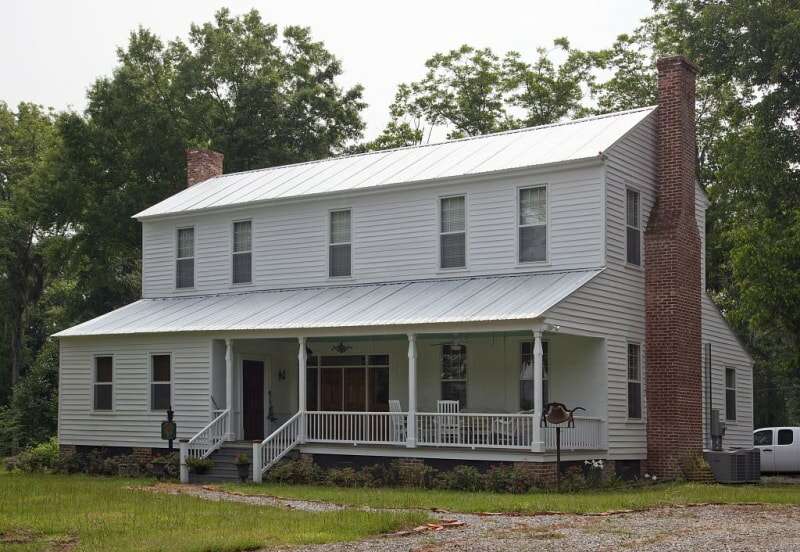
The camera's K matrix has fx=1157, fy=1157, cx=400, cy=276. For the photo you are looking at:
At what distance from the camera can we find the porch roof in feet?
75.5

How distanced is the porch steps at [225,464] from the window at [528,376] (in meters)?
6.02

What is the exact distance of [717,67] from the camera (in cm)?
3173

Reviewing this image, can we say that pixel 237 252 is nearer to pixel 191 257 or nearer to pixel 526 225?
pixel 191 257

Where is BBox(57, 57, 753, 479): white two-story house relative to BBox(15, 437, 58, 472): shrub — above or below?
above

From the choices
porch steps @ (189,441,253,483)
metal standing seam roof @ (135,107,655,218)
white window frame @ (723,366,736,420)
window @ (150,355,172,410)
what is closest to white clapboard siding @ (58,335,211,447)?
window @ (150,355,172,410)

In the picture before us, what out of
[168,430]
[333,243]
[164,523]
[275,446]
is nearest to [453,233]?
[333,243]

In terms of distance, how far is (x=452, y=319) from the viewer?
22.7 meters

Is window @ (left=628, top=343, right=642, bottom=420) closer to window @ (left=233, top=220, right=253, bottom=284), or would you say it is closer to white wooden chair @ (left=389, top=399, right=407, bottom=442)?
white wooden chair @ (left=389, top=399, right=407, bottom=442)

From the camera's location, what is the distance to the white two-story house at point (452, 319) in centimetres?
2369

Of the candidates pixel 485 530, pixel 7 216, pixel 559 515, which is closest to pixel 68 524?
pixel 485 530

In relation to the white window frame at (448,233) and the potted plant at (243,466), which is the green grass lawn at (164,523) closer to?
the potted plant at (243,466)

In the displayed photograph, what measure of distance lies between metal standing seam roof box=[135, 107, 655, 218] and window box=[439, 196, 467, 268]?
71 centimetres

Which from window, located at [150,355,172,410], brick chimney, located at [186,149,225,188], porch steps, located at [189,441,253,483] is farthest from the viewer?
brick chimney, located at [186,149,225,188]

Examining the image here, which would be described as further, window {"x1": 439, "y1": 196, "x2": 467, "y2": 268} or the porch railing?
window {"x1": 439, "y1": 196, "x2": 467, "y2": 268}
